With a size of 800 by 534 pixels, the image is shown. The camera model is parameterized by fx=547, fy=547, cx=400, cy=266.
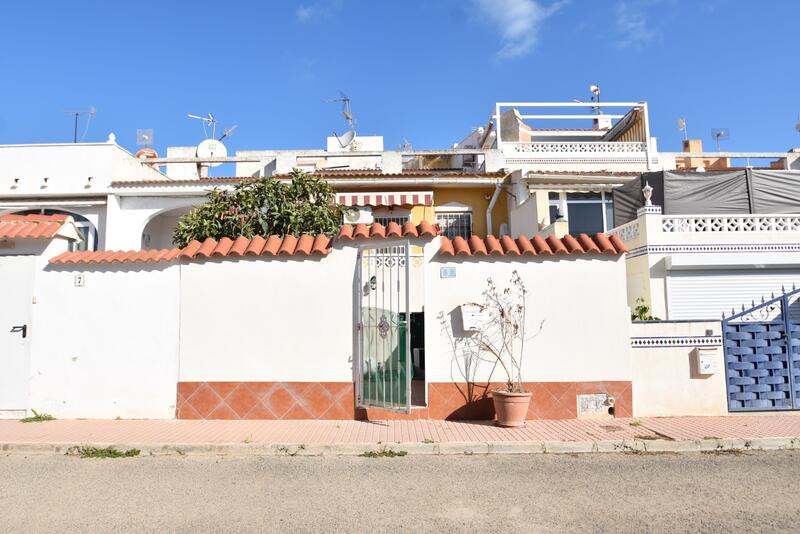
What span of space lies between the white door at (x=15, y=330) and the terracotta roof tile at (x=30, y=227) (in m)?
0.41

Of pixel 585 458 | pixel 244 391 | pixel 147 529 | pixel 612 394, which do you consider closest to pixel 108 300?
pixel 244 391

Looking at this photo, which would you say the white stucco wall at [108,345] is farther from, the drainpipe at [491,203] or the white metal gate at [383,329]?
the drainpipe at [491,203]

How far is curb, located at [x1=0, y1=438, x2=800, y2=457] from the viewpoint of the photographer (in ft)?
25.1

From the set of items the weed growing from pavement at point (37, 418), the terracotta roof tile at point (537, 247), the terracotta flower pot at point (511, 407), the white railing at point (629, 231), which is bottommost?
the weed growing from pavement at point (37, 418)

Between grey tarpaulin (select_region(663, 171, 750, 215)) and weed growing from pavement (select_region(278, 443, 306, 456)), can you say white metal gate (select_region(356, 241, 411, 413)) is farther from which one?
grey tarpaulin (select_region(663, 171, 750, 215))

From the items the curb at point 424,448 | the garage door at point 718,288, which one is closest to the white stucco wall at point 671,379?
A: the curb at point 424,448

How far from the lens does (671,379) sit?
953 cm

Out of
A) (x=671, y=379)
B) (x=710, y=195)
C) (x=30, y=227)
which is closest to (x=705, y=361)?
(x=671, y=379)

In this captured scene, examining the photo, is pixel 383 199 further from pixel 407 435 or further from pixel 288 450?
pixel 288 450

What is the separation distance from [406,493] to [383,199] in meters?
11.2

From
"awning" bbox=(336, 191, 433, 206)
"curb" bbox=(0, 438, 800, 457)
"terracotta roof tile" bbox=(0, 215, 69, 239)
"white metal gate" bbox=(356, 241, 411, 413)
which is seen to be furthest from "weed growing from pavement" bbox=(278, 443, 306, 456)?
"awning" bbox=(336, 191, 433, 206)

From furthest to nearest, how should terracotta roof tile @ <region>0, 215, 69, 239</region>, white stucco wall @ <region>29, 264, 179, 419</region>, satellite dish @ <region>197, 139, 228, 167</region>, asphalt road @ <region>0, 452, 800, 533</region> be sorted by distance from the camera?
satellite dish @ <region>197, 139, 228, 167</region>
terracotta roof tile @ <region>0, 215, 69, 239</region>
white stucco wall @ <region>29, 264, 179, 419</region>
asphalt road @ <region>0, 452, 800, 533</region>

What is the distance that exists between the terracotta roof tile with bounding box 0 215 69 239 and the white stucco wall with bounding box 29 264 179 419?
0.87 m

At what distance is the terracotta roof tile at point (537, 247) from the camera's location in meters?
9.41
